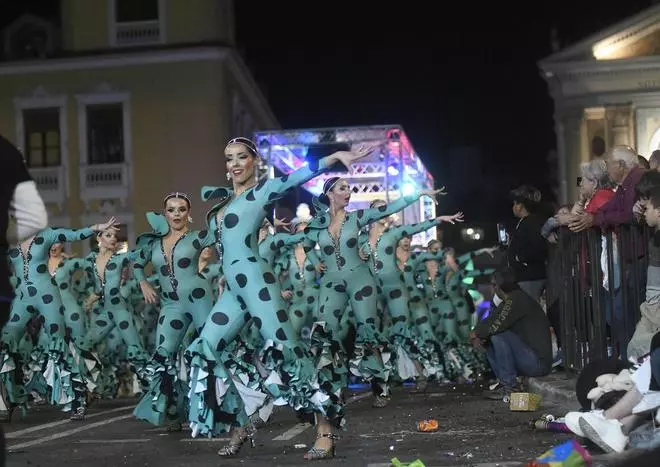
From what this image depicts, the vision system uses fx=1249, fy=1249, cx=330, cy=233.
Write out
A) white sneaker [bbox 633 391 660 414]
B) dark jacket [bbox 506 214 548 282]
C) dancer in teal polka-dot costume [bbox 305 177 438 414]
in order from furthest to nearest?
dark jacket [bbox 506 214 548 282] → dancer in teal polka-dot costume [bbox 305 177 438 414] → white sneaker [bbox 633 391 660 414]

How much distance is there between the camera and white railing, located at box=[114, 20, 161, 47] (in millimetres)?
34594

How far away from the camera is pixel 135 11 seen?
114 ft

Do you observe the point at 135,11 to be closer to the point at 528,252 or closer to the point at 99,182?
the point at 99,182

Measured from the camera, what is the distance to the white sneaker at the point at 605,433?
23.5 feet

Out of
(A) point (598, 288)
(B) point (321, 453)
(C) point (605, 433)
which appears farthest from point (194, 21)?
(C) point (605, 433)

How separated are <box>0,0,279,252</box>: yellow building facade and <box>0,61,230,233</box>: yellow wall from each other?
0.09ft

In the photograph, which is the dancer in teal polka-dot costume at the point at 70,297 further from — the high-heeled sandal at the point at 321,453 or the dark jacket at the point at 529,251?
the high-heeled sandal at the point at 321,453

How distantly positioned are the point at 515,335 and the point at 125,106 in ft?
80.2

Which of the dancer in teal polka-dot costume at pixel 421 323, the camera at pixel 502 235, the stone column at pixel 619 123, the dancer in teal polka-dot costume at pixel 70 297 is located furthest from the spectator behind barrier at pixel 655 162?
the stone column at pixel 619 123

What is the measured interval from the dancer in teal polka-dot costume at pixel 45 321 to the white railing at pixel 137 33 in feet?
74.7

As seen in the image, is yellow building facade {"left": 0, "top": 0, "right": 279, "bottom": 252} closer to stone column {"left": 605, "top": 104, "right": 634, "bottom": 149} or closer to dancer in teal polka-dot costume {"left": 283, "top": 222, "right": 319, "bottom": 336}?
stone column {"left": 605, "top": 104, "right": 634, "bottom": 149}

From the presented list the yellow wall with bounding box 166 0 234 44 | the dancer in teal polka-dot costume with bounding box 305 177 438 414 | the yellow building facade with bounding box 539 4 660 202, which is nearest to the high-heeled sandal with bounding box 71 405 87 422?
the dancer in teal polka-dot costume with bounding box 305 177 438 414

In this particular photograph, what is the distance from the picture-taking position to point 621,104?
40.4 metres

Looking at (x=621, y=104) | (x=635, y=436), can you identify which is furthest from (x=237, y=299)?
(x=621, y=104)
